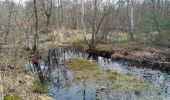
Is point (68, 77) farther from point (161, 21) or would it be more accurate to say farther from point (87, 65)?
point (161, 21)

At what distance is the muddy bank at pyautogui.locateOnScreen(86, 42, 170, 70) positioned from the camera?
1978 cm

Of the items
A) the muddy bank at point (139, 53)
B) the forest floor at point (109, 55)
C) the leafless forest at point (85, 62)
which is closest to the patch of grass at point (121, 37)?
the leafless forest at point (85, 62)

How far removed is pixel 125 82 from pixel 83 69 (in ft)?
13.1

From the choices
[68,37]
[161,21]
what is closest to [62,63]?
[161,21]

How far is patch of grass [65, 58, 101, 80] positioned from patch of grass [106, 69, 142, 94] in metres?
0.87

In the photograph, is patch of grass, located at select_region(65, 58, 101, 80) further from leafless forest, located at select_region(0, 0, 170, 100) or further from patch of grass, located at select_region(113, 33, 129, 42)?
patch of grass, located at select_region(113, 33, 129, 42)

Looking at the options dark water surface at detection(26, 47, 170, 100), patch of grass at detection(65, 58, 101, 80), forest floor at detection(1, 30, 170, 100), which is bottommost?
dark water surface at detection(26, 47, 170, 100)

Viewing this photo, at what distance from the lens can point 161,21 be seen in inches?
1049

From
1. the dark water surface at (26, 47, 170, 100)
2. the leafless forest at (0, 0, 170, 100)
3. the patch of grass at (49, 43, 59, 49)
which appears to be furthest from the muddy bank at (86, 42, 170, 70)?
the patch of grass at (49, 43, 59, 49)

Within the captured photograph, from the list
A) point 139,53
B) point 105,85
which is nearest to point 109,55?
point 139,53

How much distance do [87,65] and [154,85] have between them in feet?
19.8

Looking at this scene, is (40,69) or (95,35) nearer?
(40,69)

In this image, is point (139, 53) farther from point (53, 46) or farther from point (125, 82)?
point (53, 46)

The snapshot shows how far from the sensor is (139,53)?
21.6 metres
